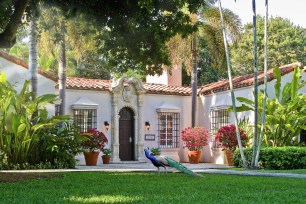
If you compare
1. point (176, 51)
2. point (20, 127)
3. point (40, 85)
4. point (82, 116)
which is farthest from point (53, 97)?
point (176, 51)

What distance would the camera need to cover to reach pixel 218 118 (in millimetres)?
23578

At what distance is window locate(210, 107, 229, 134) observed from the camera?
75.4ft

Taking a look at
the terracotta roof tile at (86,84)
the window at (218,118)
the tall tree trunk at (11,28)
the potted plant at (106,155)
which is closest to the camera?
the tall tree trunk at (11,28)

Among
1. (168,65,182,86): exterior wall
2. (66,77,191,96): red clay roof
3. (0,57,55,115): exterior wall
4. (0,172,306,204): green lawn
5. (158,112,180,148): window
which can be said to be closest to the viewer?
(0,172,306,204): green lawn

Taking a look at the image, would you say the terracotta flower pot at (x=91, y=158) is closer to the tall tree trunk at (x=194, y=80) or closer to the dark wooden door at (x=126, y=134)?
the dark wooden door at (x=126, y=134)

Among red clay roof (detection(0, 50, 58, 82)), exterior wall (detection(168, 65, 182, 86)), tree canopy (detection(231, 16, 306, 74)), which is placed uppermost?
tree canopy (detection(231, 16, 306, 74))

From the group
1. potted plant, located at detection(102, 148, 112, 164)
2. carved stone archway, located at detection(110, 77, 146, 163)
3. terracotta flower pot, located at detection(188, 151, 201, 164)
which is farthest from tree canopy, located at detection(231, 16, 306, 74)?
potted plant, located at detection(102, 148, 112, 164)

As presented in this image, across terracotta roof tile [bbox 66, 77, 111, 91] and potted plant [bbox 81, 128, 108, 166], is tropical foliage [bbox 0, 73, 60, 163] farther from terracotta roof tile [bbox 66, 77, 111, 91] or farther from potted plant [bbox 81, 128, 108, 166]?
terracotta roof tile [bbox 66, 77, 111, 91]

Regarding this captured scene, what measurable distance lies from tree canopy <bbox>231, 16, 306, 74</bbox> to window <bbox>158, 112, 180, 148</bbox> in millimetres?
12787

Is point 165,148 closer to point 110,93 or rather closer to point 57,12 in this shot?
point 110,93

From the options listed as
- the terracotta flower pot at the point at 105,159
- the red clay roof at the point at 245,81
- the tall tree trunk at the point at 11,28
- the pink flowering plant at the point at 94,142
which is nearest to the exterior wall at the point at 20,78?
the pink flowering plant at the point at 94,142

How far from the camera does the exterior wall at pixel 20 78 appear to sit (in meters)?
19.6

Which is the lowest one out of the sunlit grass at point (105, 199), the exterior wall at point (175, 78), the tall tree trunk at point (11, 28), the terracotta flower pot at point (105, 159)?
the sunlit grass at point (105, 199)

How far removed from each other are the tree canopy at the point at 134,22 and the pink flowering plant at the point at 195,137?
9.12 meters
